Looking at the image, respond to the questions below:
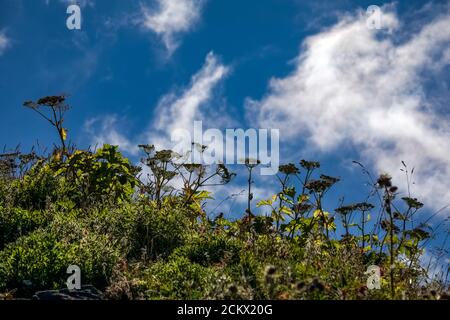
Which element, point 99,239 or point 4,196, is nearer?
point 99,239

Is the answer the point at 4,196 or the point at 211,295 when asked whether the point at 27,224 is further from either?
the point at 211,295

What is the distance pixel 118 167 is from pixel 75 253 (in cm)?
355

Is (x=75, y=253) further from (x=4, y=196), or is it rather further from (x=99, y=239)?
(x=4, y=196)

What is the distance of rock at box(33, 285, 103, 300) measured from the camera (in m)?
6.49

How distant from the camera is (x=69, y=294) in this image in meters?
6.59

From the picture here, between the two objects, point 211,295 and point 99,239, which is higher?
point 99,239

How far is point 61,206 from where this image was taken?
35.9 ft

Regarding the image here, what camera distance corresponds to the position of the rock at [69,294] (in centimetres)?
649
